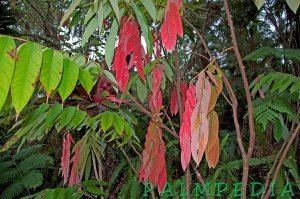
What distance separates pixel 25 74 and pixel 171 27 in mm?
356

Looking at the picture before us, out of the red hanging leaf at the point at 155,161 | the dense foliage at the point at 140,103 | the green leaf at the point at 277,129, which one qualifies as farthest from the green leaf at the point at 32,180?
the green leaf at the point at 277,129

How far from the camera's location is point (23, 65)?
2.47ft

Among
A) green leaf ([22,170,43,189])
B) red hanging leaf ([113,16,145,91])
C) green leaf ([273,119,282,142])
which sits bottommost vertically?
green leaf ([22,170,43,189])

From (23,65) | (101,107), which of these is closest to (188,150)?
(23,65)

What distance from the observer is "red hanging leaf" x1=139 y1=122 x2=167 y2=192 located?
1.14 m

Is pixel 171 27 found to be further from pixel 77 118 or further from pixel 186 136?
pixel 77 118

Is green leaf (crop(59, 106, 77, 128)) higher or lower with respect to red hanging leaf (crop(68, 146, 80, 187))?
higher

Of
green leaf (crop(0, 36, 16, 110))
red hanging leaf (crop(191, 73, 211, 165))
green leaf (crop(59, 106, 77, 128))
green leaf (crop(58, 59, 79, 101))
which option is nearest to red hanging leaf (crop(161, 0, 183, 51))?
red hanging leaf (crop(191, 73, 211, 165))

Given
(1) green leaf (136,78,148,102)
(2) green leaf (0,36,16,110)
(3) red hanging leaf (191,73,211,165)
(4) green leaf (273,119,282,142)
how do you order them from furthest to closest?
(4) green leaf (273,119,282,142), (1) green leaf (136,78,148,102), (3) red hanging leaf (191,73,211,165), (2) green leaf (0,36,16,110)

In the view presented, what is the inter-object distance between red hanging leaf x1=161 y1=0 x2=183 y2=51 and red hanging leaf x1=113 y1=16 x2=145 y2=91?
126 millimetres

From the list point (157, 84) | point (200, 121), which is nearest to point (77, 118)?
point (157, 84)

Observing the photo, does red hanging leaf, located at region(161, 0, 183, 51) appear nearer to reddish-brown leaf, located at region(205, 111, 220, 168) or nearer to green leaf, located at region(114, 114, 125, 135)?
reddish-brown leaf, located at region(205, 111, 220, 168)

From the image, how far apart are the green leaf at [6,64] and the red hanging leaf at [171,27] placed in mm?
341

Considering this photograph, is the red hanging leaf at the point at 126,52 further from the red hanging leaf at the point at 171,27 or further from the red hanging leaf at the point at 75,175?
the red hanging leaf at the point at 75,175
